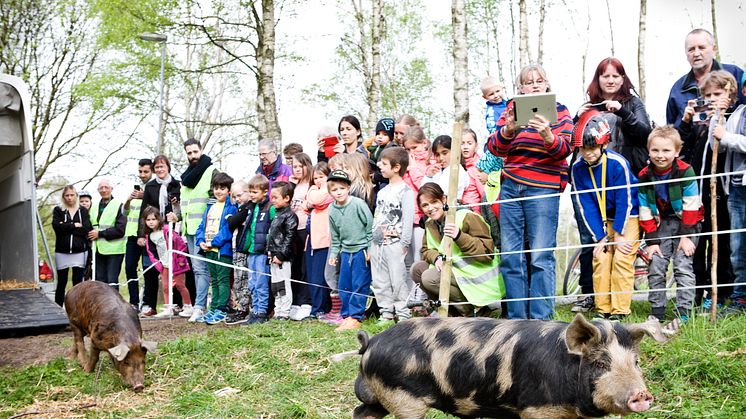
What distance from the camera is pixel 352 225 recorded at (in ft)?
24.6

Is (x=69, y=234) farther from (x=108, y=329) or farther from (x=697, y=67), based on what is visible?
(x=697, y=67)

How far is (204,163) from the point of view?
9.45m

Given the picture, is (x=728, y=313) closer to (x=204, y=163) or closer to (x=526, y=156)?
(x=526, y=156)

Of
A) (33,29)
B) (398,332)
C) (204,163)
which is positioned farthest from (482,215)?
(33,29)

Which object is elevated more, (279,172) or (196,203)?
(279,172)

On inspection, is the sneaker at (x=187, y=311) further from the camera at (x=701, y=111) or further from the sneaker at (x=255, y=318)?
the camera at (x=701, y=111)

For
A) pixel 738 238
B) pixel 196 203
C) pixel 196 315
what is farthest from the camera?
pixel 196 203

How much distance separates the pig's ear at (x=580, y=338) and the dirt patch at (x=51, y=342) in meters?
5.65

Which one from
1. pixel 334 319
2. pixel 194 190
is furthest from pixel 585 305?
pixel 194 190

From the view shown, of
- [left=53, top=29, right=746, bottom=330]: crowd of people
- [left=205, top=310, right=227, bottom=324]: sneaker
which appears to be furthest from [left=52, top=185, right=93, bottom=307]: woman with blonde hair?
[left=205, top=310, right=227, bottom=324]: sneaker

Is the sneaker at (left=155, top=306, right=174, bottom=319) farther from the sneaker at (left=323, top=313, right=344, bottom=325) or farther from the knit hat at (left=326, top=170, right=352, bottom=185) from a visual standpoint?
the knit hat at (left=326, top=170, right=352, bottom=185)

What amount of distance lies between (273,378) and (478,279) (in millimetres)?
2005

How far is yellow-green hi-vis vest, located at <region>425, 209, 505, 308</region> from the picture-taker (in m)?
6.21

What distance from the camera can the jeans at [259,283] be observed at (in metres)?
8.39
